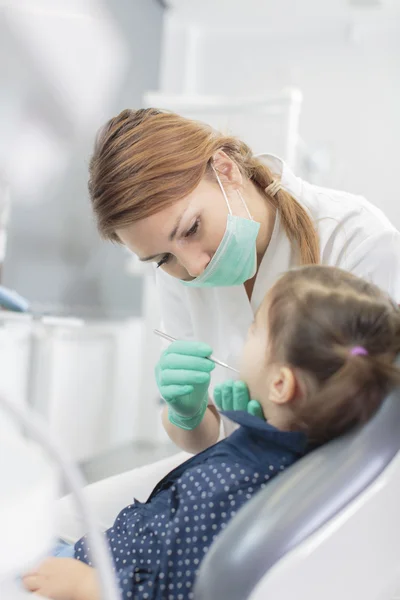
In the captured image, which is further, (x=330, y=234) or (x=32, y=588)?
(x=330, y=234)

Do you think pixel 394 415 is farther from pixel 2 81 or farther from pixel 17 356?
pixel 2 81

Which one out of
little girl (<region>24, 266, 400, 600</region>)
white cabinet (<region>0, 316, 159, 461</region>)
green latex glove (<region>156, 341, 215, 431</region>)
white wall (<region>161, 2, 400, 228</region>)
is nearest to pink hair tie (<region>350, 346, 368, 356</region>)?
little girl (<region>24, 266, 400, 600</region>)

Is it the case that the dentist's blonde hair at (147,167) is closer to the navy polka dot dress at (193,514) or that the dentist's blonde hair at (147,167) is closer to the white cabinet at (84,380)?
the navy polka dot dress at (193,514)

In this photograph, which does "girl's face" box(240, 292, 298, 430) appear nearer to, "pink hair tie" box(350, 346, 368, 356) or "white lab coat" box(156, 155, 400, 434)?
"pink hair tie" box(350, 346, 368, 356)

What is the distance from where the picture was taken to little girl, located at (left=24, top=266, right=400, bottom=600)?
0.81m

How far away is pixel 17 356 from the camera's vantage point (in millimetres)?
2590

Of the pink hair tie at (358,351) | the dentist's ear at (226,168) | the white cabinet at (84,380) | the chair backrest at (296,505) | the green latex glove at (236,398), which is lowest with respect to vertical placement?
the white cabinet at (84,380)

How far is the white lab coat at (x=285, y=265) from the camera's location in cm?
123

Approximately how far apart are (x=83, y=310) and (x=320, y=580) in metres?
2.83

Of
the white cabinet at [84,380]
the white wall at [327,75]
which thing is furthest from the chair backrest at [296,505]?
the white wall at [327,75]

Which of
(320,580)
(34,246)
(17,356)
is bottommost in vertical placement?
(17,356)

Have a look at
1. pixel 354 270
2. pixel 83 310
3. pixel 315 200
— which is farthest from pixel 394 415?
pixel 83 310

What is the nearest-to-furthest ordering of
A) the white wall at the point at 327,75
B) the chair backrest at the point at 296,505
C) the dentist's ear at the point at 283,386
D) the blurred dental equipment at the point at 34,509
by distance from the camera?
the blurred dental equipment at the point at 34,509 → the chair backrest at the point at 296,505 → the dentist's ear at the point at 283,386 → the white wall at the point at 327,75

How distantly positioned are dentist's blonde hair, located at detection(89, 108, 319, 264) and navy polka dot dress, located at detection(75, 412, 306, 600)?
0.45 metres
